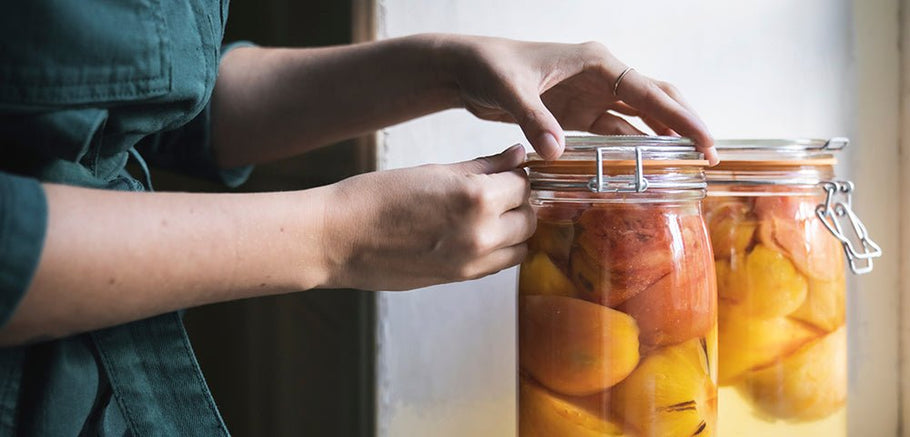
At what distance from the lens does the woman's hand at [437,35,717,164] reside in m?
0.58

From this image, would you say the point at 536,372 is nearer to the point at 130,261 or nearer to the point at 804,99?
the point at 130,261

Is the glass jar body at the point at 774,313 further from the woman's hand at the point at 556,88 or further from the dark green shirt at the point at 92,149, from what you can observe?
the dark green shirt at the point at 92,149

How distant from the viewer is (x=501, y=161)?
1.83 ft

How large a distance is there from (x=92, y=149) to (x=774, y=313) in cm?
51

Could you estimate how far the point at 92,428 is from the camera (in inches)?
21.6

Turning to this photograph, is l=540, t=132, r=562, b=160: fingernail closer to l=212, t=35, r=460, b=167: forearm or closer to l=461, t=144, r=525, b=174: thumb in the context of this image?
l=461, t=144, r=525, b=174: thumb

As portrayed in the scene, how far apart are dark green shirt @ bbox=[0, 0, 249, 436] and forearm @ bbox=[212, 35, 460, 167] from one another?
167 millimetres

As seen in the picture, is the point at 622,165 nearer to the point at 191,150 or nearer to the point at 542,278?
the point at 542,278

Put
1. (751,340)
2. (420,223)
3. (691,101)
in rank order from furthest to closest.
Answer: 1. (691,101)
2. (751,340)
3. (420,223)

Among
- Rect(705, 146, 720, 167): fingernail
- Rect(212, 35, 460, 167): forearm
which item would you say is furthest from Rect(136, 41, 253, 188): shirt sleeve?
Rect(705, 146, 720, 167): fingernail

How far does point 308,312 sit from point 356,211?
1.74ft

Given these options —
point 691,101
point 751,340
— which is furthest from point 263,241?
point 691,101

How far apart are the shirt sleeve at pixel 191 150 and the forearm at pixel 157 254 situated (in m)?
0.32

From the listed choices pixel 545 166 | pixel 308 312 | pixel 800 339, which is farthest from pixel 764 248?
pixel 308 312
